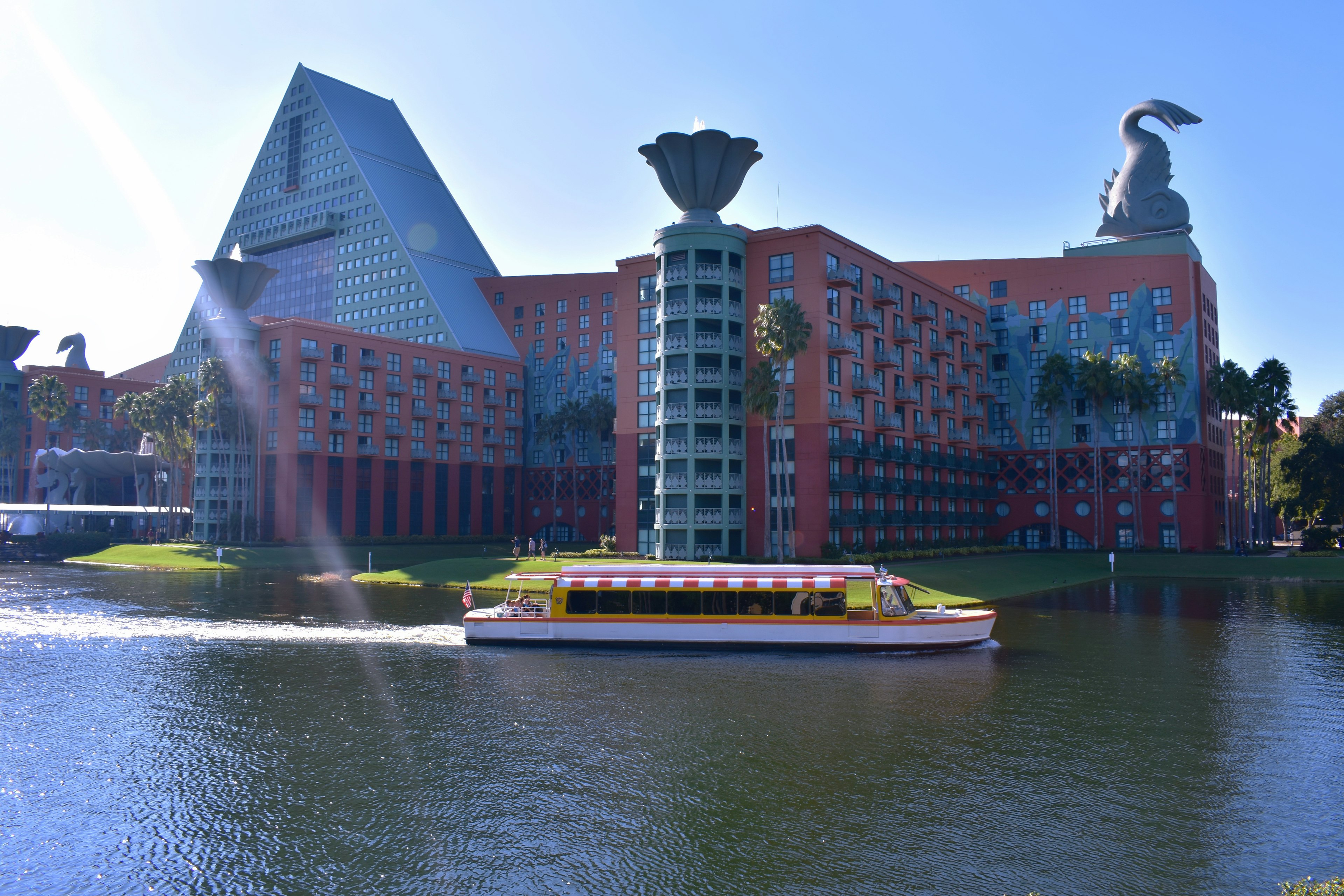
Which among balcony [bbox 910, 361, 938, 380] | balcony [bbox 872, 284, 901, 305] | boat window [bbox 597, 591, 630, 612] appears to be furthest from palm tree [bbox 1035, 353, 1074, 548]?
boat window [bbox 597, 591, 630, 612]

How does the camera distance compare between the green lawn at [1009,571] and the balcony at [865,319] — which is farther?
the balcony at [865,319]

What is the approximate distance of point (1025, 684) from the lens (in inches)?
1275

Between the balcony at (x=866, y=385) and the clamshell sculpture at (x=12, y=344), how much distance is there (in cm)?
15090

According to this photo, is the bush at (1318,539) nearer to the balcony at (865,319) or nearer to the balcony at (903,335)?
the balcony at (903,335)

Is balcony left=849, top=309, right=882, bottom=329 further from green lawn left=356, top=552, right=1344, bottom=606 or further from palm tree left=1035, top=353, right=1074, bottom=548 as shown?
palm tree left=1035, top=353, right=1074, bottom=548

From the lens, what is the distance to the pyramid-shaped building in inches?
5487

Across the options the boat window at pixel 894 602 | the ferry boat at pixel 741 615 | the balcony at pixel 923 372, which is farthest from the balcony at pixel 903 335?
the boat window at pixel 894 602

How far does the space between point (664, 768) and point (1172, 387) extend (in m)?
97.2

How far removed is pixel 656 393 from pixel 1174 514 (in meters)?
60.1

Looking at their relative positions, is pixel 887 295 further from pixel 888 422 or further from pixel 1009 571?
pixel 1009 571

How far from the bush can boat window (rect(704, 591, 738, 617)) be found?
80504 mm

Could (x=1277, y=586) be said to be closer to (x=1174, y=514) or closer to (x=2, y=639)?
(x=1174, y=514)

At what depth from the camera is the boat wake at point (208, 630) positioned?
4219cm

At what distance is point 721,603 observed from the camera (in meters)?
40.8
